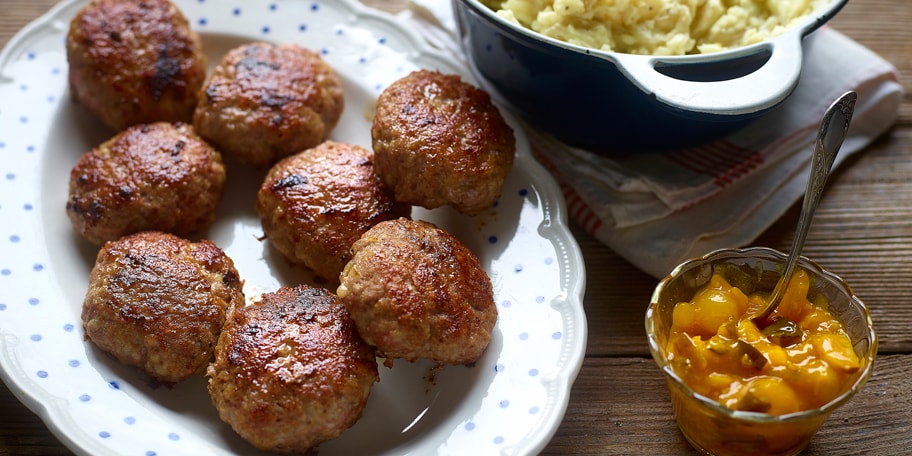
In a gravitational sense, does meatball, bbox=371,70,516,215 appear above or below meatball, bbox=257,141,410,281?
above

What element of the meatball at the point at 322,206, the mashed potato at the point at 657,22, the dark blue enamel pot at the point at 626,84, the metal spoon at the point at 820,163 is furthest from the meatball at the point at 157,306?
the metal spoon at the point at 820,163

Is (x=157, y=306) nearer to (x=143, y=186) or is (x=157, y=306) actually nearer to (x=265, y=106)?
(x=143, y=186)

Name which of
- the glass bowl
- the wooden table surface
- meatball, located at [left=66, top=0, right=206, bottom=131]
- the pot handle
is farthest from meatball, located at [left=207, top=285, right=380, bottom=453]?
the pot handle

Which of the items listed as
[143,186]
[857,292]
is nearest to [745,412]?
[857,292]

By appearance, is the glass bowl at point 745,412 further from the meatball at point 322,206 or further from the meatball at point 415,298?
the meatball at point 322,206

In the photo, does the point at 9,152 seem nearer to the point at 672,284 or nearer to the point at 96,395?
the point at 96,395

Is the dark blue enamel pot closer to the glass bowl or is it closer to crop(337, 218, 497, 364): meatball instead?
the glass bowl
